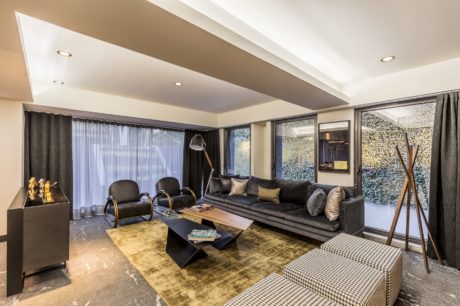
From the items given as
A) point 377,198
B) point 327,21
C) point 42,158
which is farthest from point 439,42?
point 42,158

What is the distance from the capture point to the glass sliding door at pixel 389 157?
3105 mm

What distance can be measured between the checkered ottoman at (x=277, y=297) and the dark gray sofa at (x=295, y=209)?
5.64 feet

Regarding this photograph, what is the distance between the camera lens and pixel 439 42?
92.4 inches

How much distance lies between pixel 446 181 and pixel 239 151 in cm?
428

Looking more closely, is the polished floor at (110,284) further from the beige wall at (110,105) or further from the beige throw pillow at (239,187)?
the beige throw pillow at (239,187)

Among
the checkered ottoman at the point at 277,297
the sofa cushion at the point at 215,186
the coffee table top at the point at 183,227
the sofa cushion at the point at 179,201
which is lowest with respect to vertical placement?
the sofa cushion at the point at 179,201

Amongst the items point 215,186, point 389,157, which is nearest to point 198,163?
point 215,186

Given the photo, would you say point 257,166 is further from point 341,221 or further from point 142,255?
point 142,255

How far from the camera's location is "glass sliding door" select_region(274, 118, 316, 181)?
4.48m

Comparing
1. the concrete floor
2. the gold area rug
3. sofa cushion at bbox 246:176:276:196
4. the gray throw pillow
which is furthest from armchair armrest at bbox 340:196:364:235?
the concrete floor

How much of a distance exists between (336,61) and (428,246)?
2.79 metres

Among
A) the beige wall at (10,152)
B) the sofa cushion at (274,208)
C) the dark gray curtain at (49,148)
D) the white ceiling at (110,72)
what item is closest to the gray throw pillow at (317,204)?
the sofa cushion at (274,208)

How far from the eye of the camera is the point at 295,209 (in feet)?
12.1

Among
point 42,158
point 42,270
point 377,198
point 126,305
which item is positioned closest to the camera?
point 126,305
